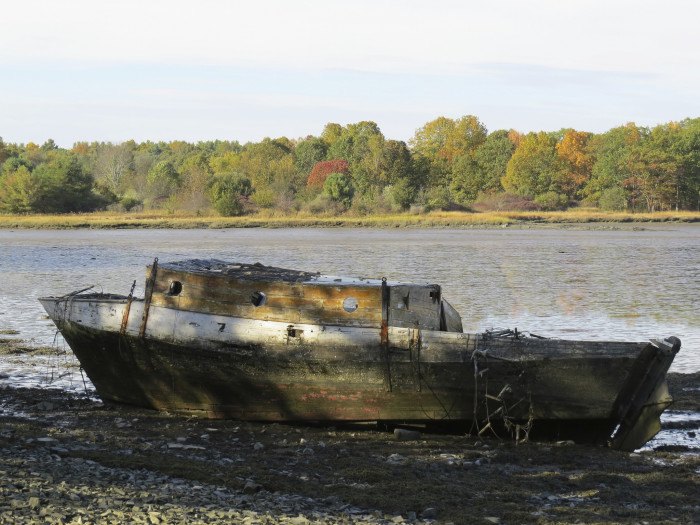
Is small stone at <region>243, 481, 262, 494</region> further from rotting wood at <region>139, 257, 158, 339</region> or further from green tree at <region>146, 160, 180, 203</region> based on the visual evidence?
green tree at <region>146, 160, 180, 203</region>

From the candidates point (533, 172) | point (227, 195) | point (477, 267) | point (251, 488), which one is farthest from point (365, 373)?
point (533, 172)

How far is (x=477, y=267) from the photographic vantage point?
40906 mm

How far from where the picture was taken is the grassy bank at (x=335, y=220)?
282 feet

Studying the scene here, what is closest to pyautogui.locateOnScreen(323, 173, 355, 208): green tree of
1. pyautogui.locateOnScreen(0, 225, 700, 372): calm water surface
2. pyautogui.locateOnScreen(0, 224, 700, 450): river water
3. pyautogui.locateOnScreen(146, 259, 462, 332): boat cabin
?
pyautogui.locateOnScreen(0, 225, 700, 372): calm water surface

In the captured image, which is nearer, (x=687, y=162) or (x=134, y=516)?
(x=134, y=516)

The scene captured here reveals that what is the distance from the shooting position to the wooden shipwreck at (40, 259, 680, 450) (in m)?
11.8

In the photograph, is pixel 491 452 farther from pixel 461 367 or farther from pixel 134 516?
pixel 134 516

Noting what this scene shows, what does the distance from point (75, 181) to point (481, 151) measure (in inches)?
1761

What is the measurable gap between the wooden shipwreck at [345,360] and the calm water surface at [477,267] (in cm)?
552

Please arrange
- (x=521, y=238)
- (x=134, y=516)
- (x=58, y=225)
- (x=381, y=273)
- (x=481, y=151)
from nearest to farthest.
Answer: (x=134, y=516) < (x=381, y=273) < (x=521, y=238) < (x=58, y=225) < (x=481, y=151)

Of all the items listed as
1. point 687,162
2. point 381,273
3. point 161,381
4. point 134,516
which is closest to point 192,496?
point 134,516

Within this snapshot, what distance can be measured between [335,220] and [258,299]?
259 feet

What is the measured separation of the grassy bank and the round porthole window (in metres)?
73.5

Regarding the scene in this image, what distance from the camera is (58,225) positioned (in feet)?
274
